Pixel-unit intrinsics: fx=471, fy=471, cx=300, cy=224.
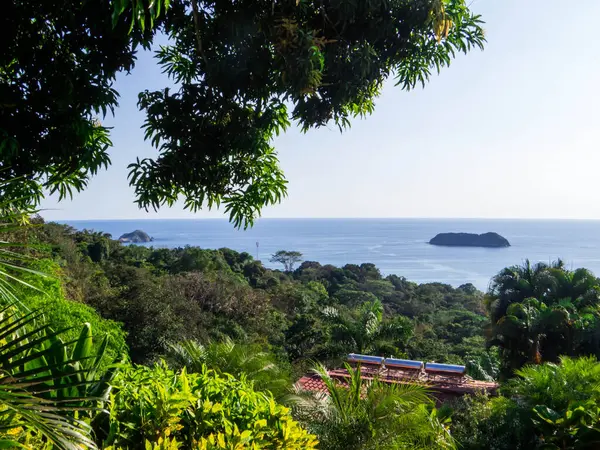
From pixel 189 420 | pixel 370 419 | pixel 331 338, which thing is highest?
pixel 189 420

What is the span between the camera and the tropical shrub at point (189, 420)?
1964mm

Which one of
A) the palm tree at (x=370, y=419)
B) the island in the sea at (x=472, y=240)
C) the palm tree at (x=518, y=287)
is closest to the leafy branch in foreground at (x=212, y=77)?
the palm tree at (x=370, y=419)

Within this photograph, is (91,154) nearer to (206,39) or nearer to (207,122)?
(207,122)

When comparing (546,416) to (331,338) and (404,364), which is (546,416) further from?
(331,338)

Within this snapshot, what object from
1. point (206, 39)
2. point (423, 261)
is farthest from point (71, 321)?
point (423, 261)

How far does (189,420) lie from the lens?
2113mm

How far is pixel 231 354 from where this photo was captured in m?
6.14

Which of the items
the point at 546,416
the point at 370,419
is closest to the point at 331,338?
the point at 546,416

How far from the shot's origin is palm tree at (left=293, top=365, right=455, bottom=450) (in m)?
3.42

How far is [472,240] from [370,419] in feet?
364

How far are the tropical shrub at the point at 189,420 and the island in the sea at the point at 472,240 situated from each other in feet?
354

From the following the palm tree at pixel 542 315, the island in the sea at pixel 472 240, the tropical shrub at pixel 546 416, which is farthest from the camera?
→ the island in the sea at pixel 472 240

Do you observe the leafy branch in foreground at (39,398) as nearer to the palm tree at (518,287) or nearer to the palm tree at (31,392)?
the palm tree at (31,392)

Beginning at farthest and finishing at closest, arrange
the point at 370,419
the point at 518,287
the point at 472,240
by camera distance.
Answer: the point at 472,240
the point at 518,287
the point at 370,419
